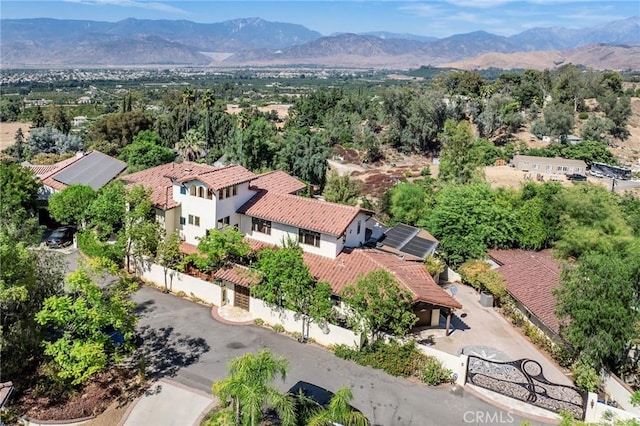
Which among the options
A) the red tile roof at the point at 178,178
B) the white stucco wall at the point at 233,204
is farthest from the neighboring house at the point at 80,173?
the white stucco wall at the point at 233,204

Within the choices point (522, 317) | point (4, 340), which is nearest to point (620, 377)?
point (522, 317)

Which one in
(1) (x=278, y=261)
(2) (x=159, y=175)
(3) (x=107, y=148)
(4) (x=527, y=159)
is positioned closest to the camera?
(1) (x=278, y=261)

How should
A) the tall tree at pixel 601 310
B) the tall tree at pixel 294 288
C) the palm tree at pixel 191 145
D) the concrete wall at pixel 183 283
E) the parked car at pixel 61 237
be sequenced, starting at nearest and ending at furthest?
the tall tree at pixel 601 310
the tall tree at pixel 294 288
the concrete wall at pixel 183 283
the parked car at pixel 61 237
the palm tree at pixel 191 145

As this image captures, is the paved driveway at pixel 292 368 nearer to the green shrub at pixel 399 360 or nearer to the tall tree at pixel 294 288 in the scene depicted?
the green shrub at pixel 399 360

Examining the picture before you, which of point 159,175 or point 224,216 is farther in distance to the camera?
point 159,175

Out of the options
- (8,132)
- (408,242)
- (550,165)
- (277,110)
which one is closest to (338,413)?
(408,242)

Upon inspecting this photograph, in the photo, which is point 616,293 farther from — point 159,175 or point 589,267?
point 159,175
